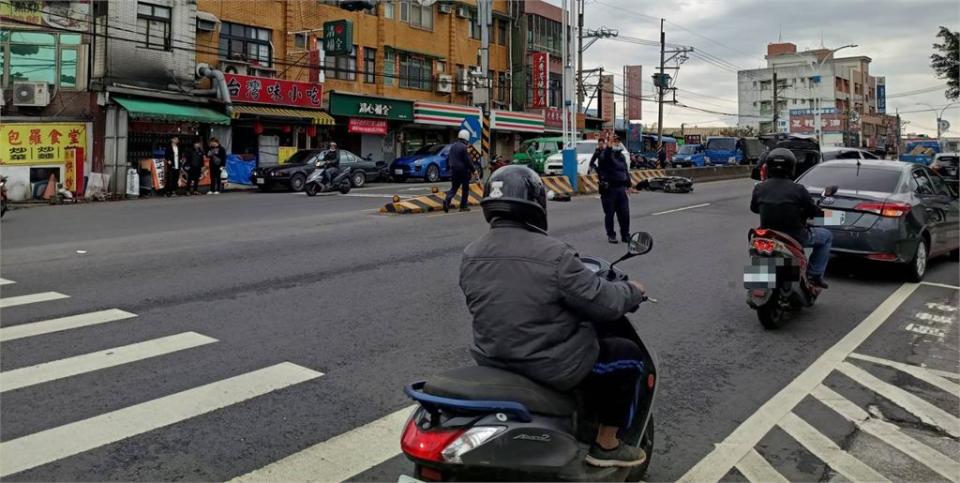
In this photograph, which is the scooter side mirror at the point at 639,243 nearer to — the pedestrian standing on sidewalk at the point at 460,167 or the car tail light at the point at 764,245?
the car tail light at the point at 764,245

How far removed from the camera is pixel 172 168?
2261cm

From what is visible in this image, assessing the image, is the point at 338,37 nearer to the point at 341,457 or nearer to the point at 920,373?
the point at 920,373

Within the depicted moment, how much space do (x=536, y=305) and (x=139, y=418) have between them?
2749 mm

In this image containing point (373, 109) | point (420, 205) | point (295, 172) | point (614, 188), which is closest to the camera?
point (614, 188)

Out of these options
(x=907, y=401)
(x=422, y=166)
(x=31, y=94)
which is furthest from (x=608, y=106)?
(x=907, y=401)

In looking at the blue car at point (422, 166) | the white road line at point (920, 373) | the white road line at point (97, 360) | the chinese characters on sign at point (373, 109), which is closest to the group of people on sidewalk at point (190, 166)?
the blue car at point (422, 166)

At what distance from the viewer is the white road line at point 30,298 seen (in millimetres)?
6848

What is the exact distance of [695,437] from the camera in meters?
4.11

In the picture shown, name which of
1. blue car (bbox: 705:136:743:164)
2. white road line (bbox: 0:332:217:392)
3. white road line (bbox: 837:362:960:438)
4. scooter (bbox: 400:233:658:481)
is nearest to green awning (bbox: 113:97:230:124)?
white road line (bbox: 0:332:217:392)

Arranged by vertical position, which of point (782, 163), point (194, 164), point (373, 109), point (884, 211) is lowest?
point (884, 211)

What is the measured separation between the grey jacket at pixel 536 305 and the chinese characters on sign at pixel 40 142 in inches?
885

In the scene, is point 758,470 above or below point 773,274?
below

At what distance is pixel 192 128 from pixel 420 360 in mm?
23307

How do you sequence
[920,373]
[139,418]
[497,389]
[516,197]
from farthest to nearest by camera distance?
[920,373] < [139,418] < [516,197] < [497,389]
